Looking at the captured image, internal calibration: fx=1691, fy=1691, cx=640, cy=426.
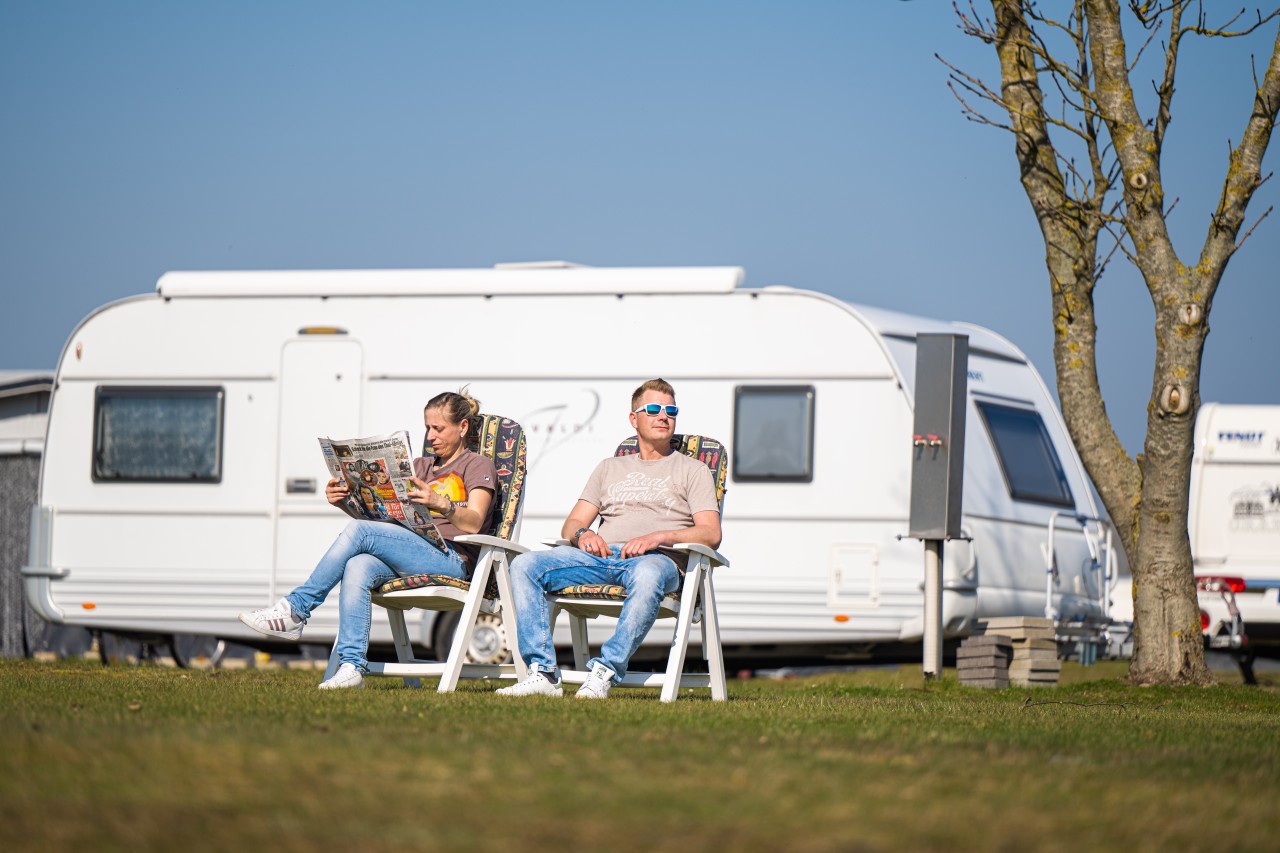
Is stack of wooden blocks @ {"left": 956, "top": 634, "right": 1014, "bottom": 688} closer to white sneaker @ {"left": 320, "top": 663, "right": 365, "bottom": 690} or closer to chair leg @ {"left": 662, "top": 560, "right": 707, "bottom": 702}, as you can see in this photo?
chair leg @ {"left": 662, "top": 560, "right": 707, "bottom": 702}

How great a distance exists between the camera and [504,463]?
7.68 metres

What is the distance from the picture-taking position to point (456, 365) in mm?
10711

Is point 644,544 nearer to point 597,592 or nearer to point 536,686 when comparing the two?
point 597,592

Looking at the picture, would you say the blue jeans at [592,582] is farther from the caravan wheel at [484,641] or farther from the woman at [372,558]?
the caravan wheel at [484,641]

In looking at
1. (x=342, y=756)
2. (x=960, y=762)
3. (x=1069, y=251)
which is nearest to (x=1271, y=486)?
(x=1069, y=251)

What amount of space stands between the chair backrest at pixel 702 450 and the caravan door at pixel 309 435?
3.35 metres

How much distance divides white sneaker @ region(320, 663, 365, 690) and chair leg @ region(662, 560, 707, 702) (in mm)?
1297

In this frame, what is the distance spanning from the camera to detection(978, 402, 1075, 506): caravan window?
10.6 meters

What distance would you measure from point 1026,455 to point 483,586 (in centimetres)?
486

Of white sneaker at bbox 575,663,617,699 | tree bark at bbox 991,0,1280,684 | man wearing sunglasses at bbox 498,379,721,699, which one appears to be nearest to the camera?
white sneaker at bbox 575,663,617,699

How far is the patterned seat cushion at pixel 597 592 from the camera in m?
6.88

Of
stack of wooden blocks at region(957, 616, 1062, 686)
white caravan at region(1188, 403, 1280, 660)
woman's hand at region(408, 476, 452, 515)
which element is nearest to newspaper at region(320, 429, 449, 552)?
woman's hand at region(408, 476, 452, 515)

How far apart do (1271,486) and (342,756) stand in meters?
10.5

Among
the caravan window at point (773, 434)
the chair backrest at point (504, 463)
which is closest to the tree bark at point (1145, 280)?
the caravan window at point (773, 434)
